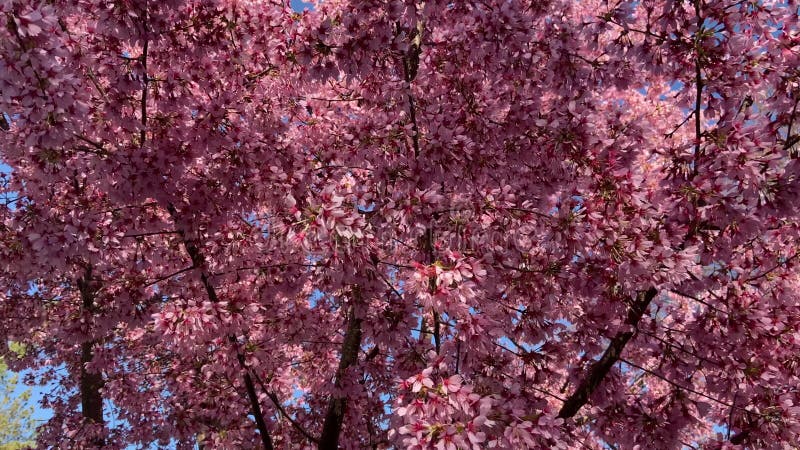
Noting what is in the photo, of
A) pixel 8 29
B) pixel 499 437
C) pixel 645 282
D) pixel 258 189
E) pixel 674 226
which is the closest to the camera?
pixel 8 29

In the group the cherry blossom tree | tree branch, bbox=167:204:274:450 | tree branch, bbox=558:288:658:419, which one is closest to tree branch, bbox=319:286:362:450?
the cherry blossom tree

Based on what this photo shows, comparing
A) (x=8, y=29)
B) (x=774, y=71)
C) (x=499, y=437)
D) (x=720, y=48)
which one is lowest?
(x=499, y=437)

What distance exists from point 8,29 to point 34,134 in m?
1.13

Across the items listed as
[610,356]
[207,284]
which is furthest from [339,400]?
[610,356]

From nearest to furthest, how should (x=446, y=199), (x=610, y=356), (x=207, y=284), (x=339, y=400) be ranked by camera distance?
(x=446, y=199), (x=610, y=356), (x=207, y=284), (x=339, y=400)

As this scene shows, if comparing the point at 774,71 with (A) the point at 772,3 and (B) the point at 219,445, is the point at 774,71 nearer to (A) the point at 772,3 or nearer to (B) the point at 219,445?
(A) the point at 772,3

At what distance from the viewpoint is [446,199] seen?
19.6ft

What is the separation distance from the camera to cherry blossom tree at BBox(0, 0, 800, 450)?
5262mm

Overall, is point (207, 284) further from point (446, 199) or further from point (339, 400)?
point (446, 199)

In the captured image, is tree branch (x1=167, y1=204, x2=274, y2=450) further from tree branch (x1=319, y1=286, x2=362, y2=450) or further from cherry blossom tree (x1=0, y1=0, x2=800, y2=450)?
tree branch (x1=319, y1=286, x2=362, y2=450)

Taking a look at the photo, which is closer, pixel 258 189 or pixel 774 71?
pixel 774 71

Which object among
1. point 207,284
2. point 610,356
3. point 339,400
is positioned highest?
point 207,284

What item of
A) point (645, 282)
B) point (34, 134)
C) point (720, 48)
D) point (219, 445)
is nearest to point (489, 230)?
point (645, 282)

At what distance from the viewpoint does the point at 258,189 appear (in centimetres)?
709
